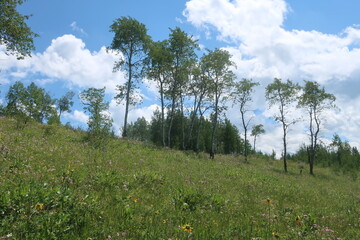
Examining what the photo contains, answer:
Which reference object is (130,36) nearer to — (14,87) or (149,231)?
(149,231)

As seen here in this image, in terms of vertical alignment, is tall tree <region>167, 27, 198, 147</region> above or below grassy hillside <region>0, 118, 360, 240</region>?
above

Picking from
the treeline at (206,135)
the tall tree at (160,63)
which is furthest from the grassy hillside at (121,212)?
the treeline at (206,135)

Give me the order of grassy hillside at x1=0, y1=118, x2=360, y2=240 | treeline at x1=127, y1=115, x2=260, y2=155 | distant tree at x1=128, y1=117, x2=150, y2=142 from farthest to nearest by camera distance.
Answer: distant tree at x1=128, y1=117, x2=150, y2=142
treeline at x1=127, y1=115, x2=260, y2=155
grassy hillside at x1=0, y1=118, x2=360, y2=240

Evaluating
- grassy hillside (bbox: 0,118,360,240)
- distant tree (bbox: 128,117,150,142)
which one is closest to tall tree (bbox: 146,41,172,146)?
grassy hillside (bbox: 0,118,360,240)

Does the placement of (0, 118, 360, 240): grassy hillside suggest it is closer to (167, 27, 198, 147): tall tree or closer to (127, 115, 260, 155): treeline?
(167, 27, 198, 147): tall tree

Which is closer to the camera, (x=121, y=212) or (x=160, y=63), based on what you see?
(x=121, y=212)

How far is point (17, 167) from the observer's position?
8.40 meters

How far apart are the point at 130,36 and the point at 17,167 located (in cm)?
2891

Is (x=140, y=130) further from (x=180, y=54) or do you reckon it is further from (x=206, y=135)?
(x=180, y=54)

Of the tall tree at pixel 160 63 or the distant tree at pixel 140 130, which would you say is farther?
the distant tree at pixel 140 130

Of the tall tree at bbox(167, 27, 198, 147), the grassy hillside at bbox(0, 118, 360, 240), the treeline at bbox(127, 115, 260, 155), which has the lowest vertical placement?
the grassy hillside at bbox(0, 118, 360, 240)

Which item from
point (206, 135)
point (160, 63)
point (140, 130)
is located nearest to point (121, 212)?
point (160, 63)

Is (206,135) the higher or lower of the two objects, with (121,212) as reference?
higher

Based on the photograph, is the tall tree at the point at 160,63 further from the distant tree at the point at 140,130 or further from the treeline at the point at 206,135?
the distant tree at the point at 140,130
